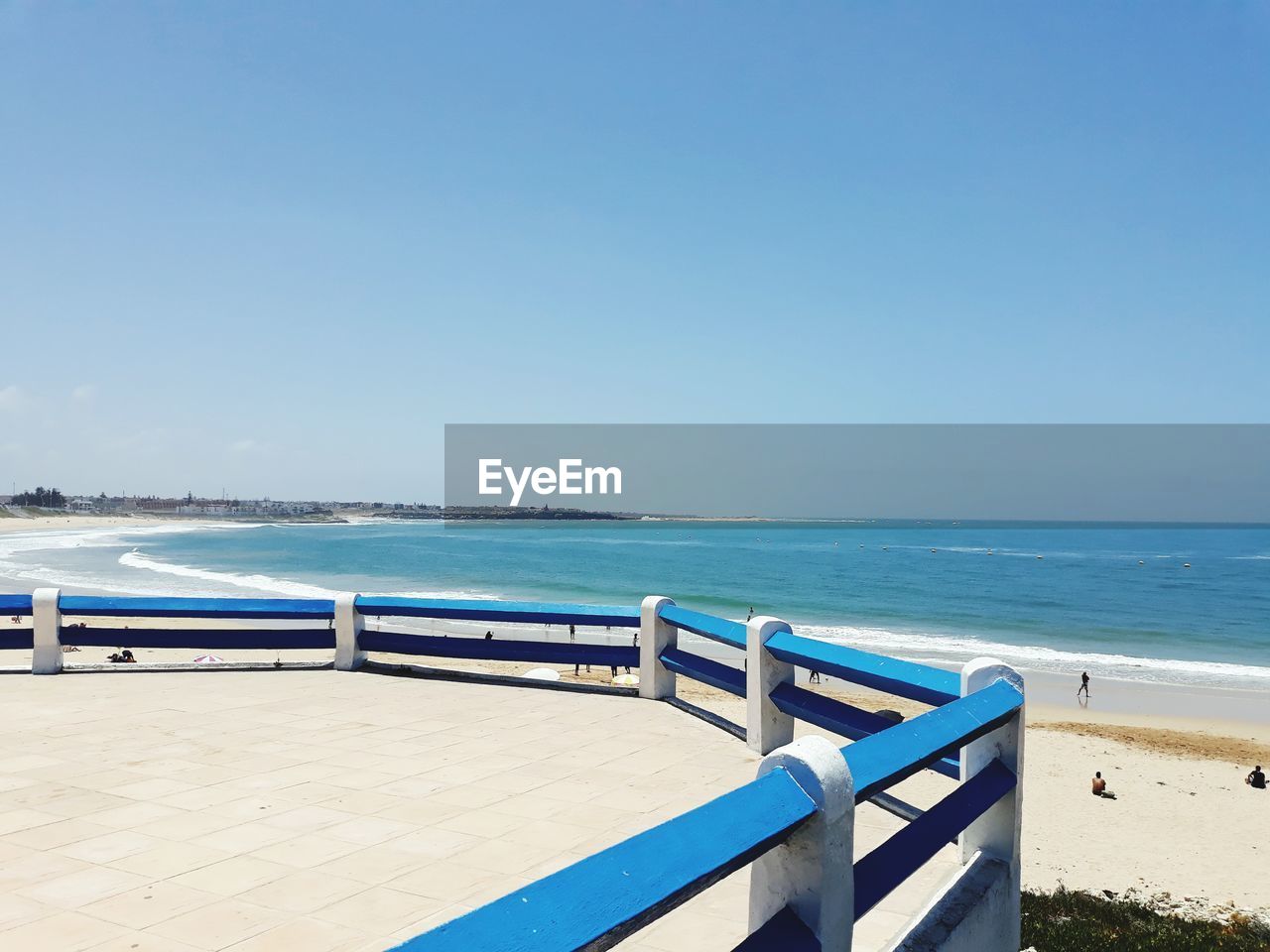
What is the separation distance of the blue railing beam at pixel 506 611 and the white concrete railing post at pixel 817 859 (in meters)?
6.13

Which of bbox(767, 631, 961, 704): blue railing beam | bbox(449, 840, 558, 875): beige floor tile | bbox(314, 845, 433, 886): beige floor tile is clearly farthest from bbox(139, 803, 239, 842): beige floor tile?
bbox(767, 631, 961, 704): blue railing beam

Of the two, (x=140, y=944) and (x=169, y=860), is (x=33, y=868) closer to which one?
(x=169, y=860)

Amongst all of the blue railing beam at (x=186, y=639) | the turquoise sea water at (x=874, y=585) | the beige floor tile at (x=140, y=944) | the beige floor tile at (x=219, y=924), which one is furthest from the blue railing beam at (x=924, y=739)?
the turquoise sea water at (x=874, y=585)

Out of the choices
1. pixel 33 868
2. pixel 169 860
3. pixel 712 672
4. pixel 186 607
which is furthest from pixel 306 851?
pixel 186 607

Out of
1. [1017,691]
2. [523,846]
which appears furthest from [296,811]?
[1017,691]

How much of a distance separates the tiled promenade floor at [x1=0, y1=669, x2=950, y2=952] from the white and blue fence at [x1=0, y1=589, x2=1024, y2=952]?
0.36 metres

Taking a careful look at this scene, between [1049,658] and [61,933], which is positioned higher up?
[61,933]

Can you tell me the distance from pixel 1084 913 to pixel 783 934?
446 inches

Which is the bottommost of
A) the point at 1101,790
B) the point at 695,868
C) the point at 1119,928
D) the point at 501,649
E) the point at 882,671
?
the point at 1101,790

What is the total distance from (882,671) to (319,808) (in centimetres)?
352

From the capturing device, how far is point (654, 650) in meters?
8.70

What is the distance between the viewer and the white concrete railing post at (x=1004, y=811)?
4.22 meters

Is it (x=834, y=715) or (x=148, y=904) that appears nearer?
(x=148, y=904)

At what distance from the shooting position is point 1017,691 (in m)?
4.23
